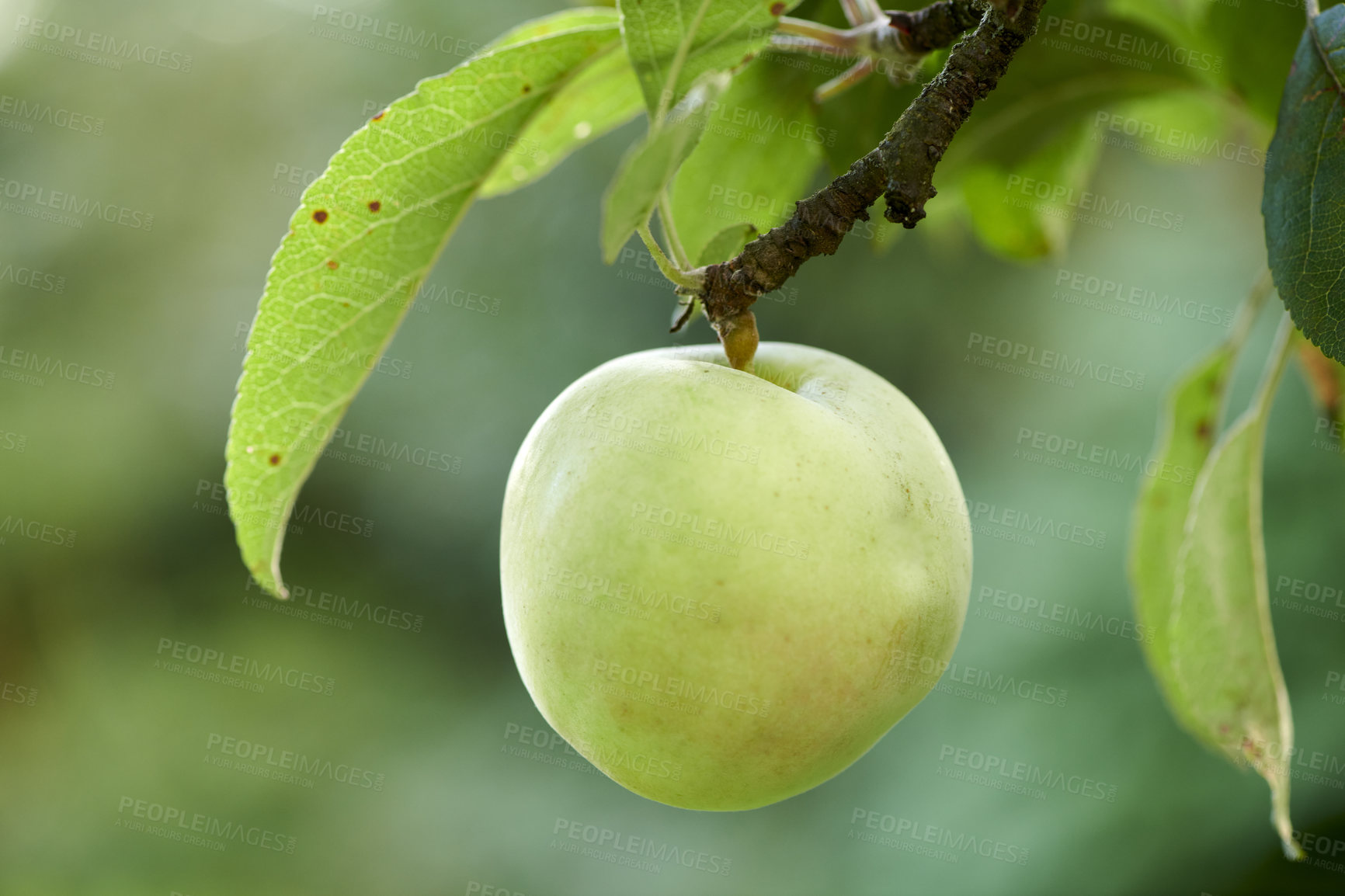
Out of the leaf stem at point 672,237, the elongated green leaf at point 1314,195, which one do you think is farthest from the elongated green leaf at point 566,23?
the elongated green leaf at point 1314,195

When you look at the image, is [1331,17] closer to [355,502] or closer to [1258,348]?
[1258,348]

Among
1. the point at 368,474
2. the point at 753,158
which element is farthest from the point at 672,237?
the point at 368,474

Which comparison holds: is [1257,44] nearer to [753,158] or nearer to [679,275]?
[753,158]

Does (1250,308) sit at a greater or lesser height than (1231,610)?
greater

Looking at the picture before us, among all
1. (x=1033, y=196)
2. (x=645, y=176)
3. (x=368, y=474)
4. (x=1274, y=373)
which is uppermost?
(x=645, y=176)

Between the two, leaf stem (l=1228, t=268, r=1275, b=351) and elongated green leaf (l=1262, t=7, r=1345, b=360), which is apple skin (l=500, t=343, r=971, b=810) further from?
leaf stem (l=1228, t=268, r=1275, b=351)

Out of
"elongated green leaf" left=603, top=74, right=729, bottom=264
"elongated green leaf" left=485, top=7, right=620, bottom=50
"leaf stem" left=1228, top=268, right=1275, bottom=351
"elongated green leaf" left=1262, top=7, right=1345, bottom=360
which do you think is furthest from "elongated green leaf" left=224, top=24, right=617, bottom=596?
"leaf stem" left=1228, top=268, right=1275, bottom=351

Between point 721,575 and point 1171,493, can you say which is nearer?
point 721,575
